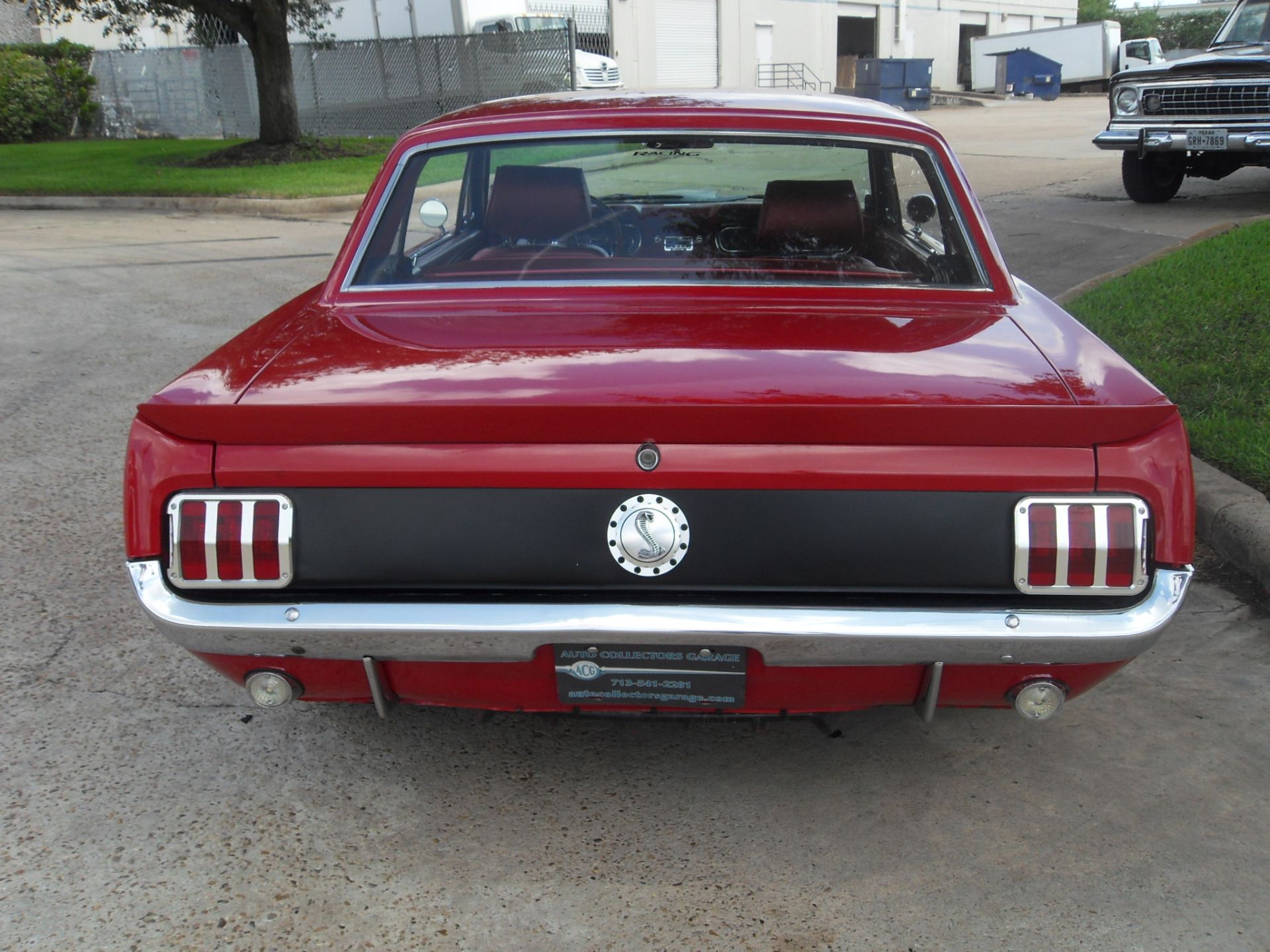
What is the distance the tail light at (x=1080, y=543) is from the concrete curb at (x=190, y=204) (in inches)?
487

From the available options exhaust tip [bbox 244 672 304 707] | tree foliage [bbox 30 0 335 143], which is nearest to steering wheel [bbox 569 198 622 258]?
exhaust tip [bbox 244 672 304 707]

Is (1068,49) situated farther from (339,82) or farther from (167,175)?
(167,175)

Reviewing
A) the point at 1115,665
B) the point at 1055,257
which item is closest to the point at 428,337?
the point at 1115,665

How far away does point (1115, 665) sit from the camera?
2377 millimetres

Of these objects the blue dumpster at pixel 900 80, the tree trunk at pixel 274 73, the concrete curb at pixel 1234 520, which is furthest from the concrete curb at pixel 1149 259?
the blue dumpster at pixel 900 80

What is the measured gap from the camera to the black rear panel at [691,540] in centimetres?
224

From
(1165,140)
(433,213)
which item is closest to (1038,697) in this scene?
(433,213)

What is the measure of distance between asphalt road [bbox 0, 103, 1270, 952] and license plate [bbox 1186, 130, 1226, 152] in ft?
25.6

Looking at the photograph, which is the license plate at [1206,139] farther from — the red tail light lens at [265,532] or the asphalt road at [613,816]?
the red tail light lens at [265,532]

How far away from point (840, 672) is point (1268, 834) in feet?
3.79

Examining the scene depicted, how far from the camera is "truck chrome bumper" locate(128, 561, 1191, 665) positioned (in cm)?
224

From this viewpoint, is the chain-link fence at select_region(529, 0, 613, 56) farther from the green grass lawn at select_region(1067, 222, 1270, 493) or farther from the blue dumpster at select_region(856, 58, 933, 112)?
the green grass lawn at select_region(1067, 222, 1270, 493)

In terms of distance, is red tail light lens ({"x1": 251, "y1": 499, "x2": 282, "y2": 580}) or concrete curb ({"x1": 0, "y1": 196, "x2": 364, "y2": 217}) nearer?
red tail light lens ({"x1": 251, "y1": 499, "x2": 282, "y2": 580})

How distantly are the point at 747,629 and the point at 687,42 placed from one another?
118ft
